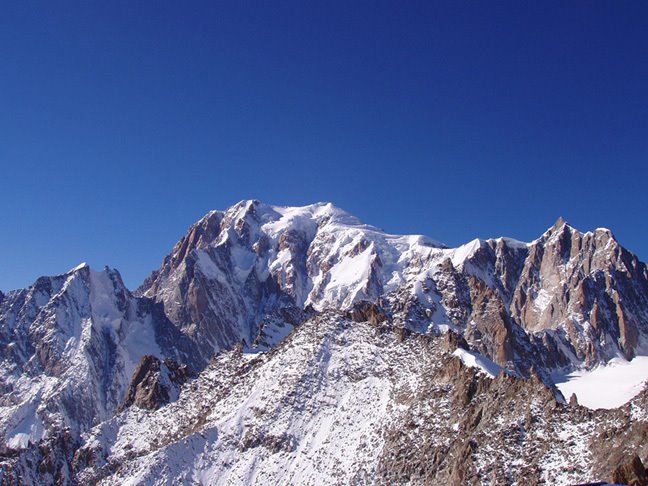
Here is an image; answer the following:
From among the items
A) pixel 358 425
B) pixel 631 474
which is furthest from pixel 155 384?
pixel 631 474

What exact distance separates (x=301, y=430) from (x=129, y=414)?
48.9m

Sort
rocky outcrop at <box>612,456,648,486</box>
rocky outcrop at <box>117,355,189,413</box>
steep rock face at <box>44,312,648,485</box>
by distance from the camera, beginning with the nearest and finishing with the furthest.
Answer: rocky outcrop at <box>612,456,648,486</box> < steep rock face at <box>44,312,648,485</box> < rocky outcrop at <box>117,355,189,413</box>

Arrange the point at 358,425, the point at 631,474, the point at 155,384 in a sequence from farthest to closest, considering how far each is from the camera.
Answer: the point at 155,384 → the point at 358,425 → the point at 631,474

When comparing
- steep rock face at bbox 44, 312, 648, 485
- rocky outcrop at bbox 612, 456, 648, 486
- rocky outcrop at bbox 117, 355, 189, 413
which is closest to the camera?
rocky outcrop at bbox 612, 456, 648, 486

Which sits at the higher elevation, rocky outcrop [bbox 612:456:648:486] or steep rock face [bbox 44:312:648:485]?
steep rock face [bbox 44:312:648:485]

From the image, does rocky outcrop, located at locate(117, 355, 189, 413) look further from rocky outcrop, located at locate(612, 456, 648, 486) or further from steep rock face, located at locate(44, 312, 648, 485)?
rocky outcrop, located at locate(612, 456, 648, 486)

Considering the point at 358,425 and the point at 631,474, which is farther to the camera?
the point at 358,425

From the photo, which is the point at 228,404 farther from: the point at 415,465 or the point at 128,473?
the point at 415,465

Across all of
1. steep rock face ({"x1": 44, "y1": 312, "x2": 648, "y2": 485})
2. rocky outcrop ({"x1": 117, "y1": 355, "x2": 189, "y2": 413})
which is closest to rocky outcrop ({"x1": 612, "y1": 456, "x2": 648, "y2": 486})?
steep rock face ({"x1": 44, "y1": 312, "x2": 648, "y2": 485})

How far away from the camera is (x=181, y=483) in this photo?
4269 inches

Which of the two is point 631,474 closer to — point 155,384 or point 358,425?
point 358,425

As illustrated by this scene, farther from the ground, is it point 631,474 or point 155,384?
point 155,384

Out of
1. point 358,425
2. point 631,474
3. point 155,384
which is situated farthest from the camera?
point 155,384

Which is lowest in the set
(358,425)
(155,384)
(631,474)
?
(631,474)
